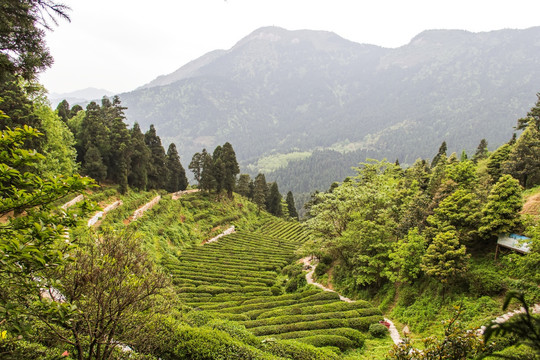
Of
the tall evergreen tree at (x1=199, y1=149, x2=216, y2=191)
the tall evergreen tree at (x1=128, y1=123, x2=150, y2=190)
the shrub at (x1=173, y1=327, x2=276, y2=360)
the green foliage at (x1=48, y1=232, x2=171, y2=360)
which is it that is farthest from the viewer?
the tall evergreen tree at (x1=199, y1=149, x2=216, y2=191)

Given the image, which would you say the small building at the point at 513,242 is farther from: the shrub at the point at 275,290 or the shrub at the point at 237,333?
the shrub at the point at 275,290

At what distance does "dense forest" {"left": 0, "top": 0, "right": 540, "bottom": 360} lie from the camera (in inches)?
206

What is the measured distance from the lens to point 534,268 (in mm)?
15922

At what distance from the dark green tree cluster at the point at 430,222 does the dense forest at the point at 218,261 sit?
136 mm

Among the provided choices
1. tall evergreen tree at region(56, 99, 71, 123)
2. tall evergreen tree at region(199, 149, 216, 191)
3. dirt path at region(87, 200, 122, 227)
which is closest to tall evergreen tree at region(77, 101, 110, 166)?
tall evergreen tree at region(56, 99, 71, 123)

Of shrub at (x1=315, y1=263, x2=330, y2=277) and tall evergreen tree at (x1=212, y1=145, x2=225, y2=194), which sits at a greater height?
tall evergreen tree at (x1=212, y1=145, x2=225, y2=194)

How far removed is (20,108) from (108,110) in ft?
93.9

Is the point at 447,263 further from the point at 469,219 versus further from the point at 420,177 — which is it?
the point at 420,177

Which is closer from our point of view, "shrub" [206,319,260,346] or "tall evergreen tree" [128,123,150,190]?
"shrub" [206,319,260,346]

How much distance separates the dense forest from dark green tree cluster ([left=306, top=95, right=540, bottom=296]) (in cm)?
14

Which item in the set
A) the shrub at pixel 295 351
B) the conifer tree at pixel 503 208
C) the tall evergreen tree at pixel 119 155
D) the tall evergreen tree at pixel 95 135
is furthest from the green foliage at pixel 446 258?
the tall evergreen tree at pixel 95 135

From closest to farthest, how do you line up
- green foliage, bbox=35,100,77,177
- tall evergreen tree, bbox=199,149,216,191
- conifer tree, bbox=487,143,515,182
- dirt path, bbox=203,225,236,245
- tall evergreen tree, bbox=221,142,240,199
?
conifer tree, bbox=487,143,515,182, green foliage, bbox=35,100,77,177, dirt path, bbox=203,225,236,245, tall evergreen tree, bbox=199,149,216,191, tall evergreen tree, bbox=221,142,240,199

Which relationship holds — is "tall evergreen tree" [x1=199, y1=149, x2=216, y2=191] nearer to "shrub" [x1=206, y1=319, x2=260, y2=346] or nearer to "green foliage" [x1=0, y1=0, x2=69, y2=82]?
"shrub" [x1=206, y1=319, x2=260, y2=346]

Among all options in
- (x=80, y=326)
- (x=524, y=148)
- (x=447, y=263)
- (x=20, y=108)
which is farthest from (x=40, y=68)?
(x=524, y=148)
